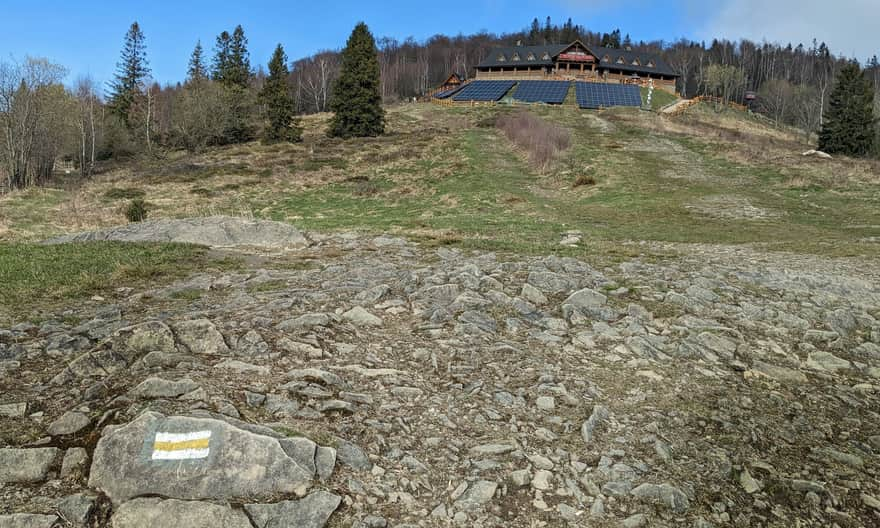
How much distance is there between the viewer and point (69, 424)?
4.36 m

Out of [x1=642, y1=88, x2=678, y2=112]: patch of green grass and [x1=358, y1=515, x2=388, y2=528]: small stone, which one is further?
[x1=642, y1=88, x2=678, y2=112]: patch of green grass

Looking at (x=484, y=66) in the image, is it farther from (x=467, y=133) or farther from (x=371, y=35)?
(x=467, y=133)

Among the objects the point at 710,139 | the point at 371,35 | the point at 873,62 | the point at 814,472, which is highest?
the point at 873,62

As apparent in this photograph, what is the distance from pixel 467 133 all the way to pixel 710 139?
815 inches

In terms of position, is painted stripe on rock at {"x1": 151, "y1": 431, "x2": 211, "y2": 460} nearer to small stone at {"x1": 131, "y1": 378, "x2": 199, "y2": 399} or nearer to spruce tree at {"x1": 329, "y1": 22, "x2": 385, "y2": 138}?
small stone at {"x1": 131, "y1": 378, "x2": 199, "y2": 399}

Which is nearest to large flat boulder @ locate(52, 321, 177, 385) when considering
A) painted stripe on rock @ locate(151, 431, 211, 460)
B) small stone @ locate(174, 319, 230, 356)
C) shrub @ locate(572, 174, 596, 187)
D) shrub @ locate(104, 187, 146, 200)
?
small stone @ locate(174, 319, 230, 356)

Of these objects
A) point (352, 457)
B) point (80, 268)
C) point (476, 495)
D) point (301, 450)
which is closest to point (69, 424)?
point (301, 450)

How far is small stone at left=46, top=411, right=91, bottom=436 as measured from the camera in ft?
14.1

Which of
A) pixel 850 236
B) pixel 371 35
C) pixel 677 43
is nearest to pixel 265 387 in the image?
pixel 850 236

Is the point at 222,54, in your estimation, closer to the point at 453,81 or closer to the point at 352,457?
the point at 453,81

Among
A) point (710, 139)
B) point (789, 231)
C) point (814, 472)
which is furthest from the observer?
point (710, 139)

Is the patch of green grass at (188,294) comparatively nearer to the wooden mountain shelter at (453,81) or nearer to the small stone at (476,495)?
the small stone at (476,495)

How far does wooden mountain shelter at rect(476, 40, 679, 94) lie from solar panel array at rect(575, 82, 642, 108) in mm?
7518

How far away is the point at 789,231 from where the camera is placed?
17453 millimetres
